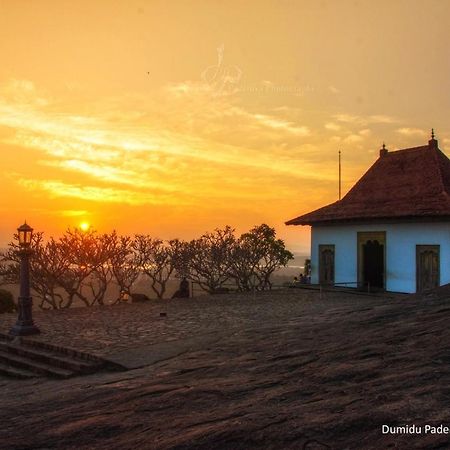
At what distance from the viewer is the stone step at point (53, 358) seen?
30.5 ft

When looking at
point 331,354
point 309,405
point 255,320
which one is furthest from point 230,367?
point 255,320

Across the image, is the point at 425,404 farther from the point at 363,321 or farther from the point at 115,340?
the point at 115,340

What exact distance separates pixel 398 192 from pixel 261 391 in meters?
18.8

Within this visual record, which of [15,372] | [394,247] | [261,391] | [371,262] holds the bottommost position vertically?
[15,372]

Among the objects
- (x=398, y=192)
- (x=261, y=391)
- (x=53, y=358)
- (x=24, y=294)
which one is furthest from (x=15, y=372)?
(x=398, y=192)

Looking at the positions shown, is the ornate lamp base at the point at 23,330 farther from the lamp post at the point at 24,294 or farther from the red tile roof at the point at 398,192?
the red tile roof at the point at 398,192

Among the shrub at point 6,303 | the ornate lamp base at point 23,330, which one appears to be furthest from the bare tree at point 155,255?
the ornate lamp base at point 23,330

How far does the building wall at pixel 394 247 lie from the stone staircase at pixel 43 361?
15284 mm

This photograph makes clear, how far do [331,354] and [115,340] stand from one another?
616 centimetres

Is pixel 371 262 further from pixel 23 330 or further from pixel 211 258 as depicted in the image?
pixel 23 330

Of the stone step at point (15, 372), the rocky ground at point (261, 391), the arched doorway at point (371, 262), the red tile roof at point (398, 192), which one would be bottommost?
the stone step at point (15, 372)

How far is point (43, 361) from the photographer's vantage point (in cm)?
1054

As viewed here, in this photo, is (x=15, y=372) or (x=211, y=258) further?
(x=211, y=258)

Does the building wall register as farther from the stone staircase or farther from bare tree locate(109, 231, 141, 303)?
the stone staircase
